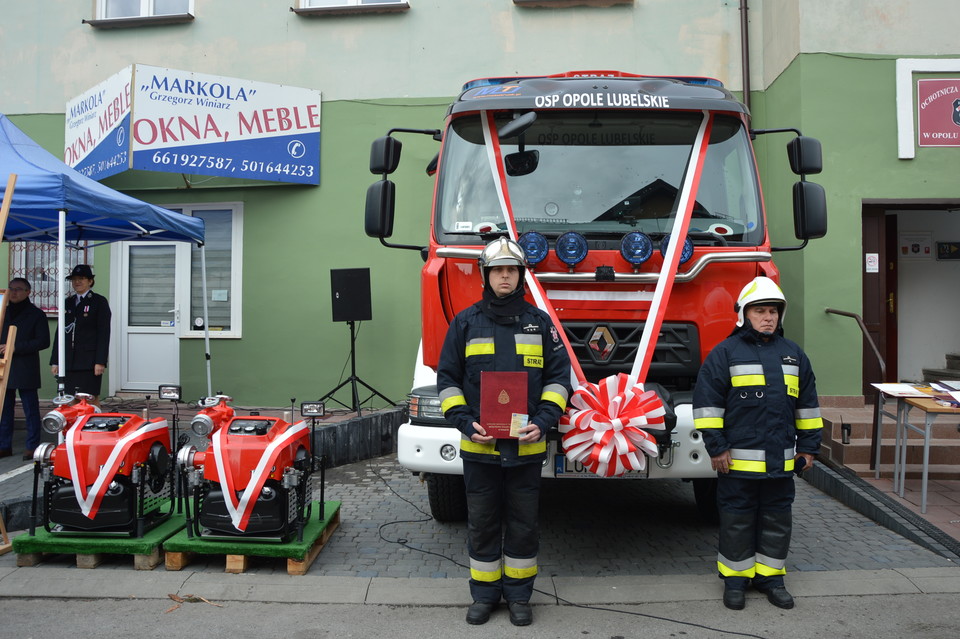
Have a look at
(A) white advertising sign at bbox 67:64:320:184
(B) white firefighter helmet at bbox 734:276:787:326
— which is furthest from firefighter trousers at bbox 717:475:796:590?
(A) white advertising sign at bbox 67:64:320:184

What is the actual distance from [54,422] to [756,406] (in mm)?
4180

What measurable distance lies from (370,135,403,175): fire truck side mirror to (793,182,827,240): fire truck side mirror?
9.22 ft

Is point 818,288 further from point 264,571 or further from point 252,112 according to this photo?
point 252,112

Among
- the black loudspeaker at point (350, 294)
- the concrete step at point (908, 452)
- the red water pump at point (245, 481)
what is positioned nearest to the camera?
the red water pump at point (245, 481)

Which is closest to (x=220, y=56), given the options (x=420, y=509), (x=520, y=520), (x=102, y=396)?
(x=102, y=396)

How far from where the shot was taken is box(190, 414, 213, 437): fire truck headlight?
14.6 feet

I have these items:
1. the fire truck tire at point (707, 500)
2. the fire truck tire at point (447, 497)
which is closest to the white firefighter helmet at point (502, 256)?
the fire truck tire at point (447, 497)

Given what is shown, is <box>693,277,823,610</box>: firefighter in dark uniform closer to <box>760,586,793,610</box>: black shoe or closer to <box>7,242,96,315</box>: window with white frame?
<box>760,586,793,610</box>: black shoe

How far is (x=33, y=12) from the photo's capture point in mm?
10195

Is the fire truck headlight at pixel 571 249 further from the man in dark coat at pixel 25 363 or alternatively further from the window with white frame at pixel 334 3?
the window with white frame at pixel 334 3

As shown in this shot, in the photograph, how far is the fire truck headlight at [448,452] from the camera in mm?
4227

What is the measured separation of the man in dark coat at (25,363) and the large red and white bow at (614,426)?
5959 millimetres

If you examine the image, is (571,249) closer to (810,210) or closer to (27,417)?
(810,210)

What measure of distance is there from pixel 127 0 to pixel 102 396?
562 cm
